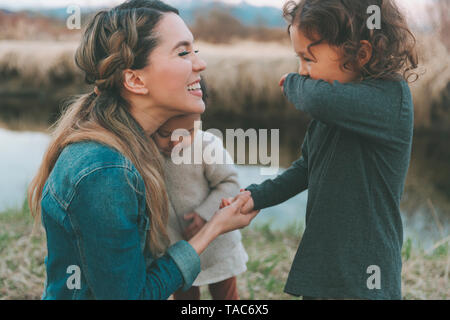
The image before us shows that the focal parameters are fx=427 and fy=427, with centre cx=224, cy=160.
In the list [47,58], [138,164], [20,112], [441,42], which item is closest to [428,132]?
[441,42]

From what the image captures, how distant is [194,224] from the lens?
1695 mm

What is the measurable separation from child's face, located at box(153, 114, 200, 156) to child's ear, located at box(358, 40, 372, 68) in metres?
0.63

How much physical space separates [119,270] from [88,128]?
444 millimetres

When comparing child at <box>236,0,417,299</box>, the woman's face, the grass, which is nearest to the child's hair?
child at <box>236,0,417,299</box>

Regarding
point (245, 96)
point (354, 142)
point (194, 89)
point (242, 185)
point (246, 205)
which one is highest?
point (245, 96)

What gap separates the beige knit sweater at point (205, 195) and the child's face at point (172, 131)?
0.12 feet

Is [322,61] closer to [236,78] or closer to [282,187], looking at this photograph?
[282,187]

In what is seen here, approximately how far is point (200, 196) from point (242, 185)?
8.96 ft

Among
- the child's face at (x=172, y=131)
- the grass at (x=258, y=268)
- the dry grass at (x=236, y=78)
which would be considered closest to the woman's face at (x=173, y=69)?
the child's face at (x=172, y=131)

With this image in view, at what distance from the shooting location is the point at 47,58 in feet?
24.2

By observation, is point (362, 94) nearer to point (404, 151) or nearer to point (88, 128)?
point (404, 151)

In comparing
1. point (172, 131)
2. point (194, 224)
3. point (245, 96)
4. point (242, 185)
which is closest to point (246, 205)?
point (194, 224)

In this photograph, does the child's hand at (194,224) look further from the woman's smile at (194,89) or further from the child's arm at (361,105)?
the child's arm at (361,105)

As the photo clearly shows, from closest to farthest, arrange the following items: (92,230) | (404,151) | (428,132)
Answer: (92,230) < (404,151) < (428,132)
